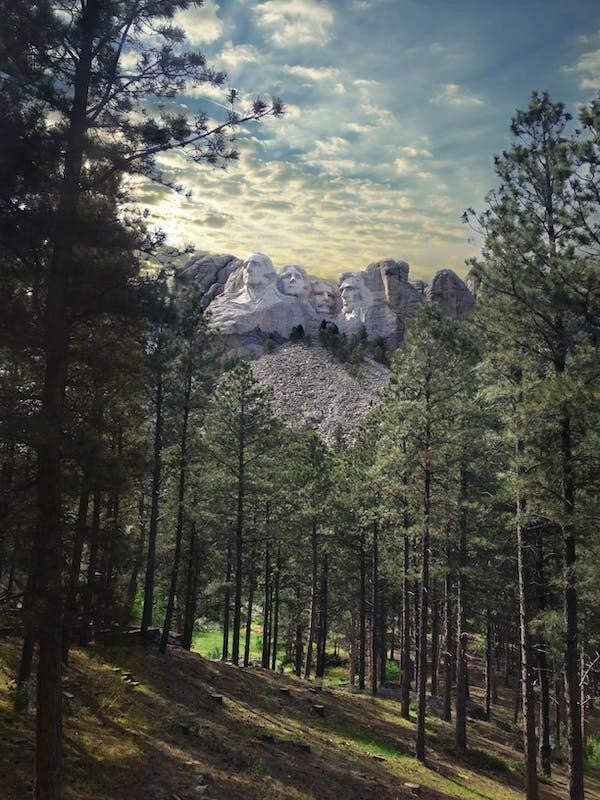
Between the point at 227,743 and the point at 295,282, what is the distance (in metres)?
143

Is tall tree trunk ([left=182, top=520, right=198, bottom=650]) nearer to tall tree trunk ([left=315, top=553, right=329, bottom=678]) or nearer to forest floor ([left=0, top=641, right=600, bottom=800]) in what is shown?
forest floor ([left=0, top=641, right=600, bottom=800])

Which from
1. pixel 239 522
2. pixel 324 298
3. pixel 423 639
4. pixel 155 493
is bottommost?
pixel 423 639

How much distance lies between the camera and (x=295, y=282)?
152m

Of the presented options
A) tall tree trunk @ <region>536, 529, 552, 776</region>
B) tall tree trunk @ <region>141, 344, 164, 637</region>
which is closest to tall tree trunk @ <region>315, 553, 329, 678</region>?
tall tree trunk @ <region>141, 344, 164, 637</region>

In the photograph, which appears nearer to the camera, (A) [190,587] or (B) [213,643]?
(A) [190,587]

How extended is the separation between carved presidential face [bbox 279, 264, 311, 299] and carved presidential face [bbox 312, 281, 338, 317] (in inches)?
93.1

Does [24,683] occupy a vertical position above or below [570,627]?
below

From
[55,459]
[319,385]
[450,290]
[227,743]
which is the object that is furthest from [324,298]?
[55,459]

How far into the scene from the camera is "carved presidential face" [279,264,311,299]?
150000 mm

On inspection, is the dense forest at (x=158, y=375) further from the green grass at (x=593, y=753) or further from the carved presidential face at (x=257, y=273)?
the carved presidential face at (x=257, y=273)

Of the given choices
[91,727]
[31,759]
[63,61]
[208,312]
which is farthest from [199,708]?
[63,61]

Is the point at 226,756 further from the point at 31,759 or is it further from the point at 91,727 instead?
the point at 31,759

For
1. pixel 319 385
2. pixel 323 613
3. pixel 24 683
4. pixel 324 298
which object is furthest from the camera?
pixel 324 298

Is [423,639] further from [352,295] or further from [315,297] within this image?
[315,297]
